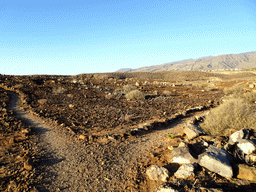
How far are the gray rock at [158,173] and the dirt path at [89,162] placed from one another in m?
0.34

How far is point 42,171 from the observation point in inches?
159

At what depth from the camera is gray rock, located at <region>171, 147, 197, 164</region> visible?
4.23m

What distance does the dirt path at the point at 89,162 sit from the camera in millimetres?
3691

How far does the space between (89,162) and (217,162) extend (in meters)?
3.30

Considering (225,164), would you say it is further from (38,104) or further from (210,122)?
(38,104)

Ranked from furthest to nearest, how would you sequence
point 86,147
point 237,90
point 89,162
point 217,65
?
1. point 217,65
2. point 237,90
3. point 86,147
4. point 89,162

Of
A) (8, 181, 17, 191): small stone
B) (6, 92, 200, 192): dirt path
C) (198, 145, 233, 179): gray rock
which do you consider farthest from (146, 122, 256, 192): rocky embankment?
(8, 181, 17, 191): small stone

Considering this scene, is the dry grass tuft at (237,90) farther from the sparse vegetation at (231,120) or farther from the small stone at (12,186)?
the small stone at (12,186)

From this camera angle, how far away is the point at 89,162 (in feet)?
15.0

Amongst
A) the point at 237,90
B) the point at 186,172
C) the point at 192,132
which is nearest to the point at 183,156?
the point at 186,172

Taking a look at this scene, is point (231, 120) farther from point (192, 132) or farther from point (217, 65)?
point (217, 65)

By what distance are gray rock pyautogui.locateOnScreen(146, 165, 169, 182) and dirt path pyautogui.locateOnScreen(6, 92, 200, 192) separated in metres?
0.34

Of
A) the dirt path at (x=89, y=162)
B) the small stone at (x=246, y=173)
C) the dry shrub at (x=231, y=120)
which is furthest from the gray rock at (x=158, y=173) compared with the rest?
the dry shrub at (x=231, y=120)

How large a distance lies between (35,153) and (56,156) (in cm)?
68
